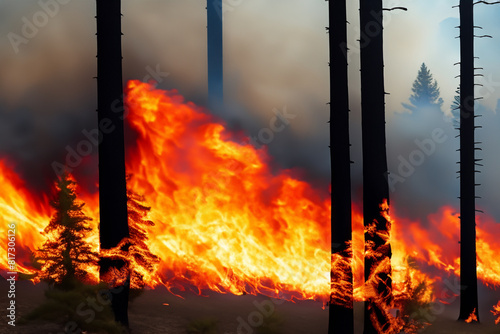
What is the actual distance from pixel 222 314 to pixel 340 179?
4948 mm

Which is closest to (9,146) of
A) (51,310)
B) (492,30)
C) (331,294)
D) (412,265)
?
(51,310)

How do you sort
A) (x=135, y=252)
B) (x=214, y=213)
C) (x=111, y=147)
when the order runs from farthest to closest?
(x=214, y=213), (x=135, y=252), (x=111, y=147)

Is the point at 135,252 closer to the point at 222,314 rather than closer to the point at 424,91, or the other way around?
the point at 222,314

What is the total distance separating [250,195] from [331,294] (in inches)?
190

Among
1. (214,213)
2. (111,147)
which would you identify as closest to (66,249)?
(111,147)

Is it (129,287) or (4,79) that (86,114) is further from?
(129,287)

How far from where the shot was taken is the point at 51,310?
10289 millimetres

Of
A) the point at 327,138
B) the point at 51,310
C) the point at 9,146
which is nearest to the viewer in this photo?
the point at 51,310

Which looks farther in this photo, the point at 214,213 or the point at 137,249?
the point at 214,213

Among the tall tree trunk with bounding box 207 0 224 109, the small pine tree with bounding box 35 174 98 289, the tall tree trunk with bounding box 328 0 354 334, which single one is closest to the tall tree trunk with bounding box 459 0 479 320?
the tall tree trunk with bounding box 328 0 354 334

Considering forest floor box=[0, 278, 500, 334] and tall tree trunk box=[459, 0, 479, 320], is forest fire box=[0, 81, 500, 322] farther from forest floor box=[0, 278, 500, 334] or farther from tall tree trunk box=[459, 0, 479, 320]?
tall tree trunk box=[459, 0, 479, 320]

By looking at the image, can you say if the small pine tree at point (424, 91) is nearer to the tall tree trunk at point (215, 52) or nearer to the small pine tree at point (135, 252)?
the tall tree trunk at point (215, 52)

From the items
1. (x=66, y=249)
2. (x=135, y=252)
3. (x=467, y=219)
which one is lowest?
(x=467, y=219)

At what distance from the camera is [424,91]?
70812 mm
